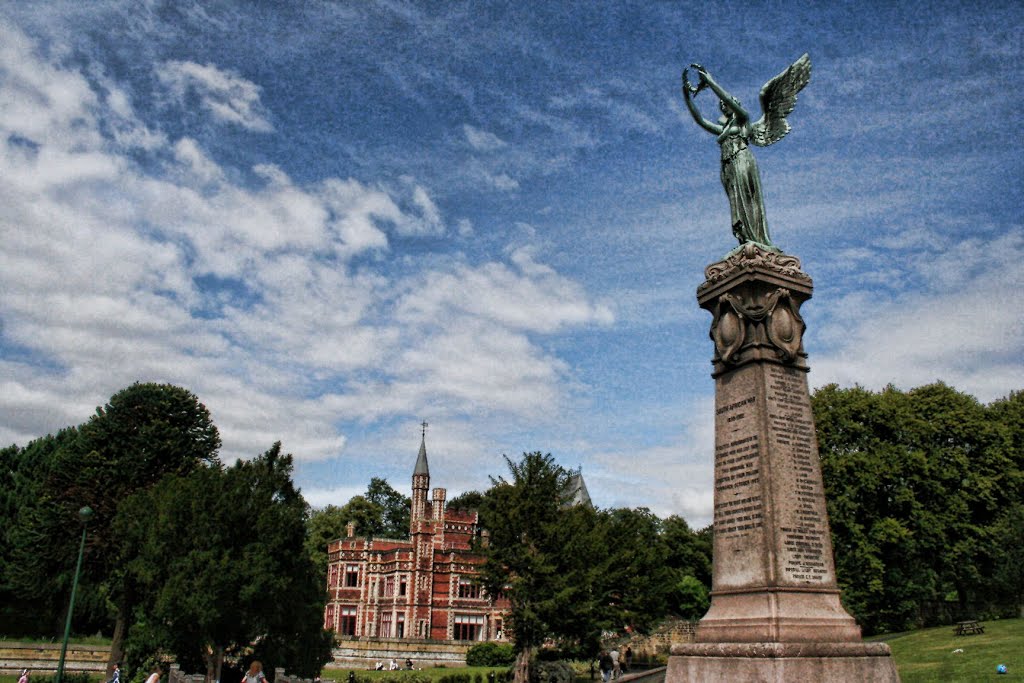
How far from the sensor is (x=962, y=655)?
1038 inches

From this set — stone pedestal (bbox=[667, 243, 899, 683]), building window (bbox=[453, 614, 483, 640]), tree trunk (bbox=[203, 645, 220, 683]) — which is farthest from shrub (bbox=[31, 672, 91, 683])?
building window (bbox=[453, 614, 483, 640])

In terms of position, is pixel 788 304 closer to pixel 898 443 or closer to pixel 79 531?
pixel 898 443

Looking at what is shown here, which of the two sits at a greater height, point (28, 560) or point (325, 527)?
point (325, 527)

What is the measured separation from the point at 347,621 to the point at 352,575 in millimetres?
→ 4800

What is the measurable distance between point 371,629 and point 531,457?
51.1m

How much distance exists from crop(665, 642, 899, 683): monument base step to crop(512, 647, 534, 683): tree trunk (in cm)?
2304

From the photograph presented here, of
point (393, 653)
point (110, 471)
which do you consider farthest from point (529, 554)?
point (393, 653)

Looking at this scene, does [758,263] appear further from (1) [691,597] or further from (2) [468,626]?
(1) [691,597]

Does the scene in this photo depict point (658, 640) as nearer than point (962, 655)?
No

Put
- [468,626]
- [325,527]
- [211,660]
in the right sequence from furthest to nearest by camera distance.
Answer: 1. [325,527]
2. [468,626]
3. [211,660]

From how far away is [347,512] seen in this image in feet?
327

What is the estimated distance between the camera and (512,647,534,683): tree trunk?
32.6 metres

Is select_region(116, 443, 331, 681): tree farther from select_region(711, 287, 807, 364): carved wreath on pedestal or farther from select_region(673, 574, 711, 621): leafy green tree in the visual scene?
select_region(673, 574, 711, 621): leafy green tree

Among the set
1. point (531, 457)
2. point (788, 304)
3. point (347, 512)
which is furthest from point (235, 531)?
point (347, 512)
